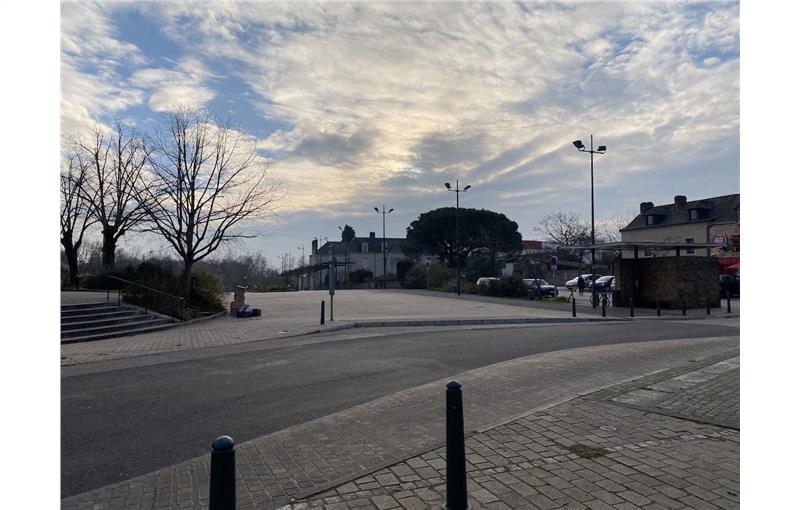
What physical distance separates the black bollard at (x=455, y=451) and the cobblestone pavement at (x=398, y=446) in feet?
1.00

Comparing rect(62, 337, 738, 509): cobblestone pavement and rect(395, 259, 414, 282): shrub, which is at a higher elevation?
rect(395, 259, 414, 282): shrub

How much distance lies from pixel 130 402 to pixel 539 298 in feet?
89.2

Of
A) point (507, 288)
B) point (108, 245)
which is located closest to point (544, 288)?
point (507, 288)

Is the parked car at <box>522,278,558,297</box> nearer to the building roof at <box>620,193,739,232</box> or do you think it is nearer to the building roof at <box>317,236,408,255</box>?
the building roof at <box>620,193,739,232</box>

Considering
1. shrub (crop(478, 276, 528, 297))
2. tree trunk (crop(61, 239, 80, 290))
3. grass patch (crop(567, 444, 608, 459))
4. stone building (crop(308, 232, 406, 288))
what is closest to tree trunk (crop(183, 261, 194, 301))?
tree trunk (crop(61, 239, 80, 290))

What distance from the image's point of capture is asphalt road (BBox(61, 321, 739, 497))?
5227 millimetres

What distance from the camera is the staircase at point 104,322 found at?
1420 centimetres

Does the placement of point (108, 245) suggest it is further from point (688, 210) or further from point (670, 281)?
point (688, 210)

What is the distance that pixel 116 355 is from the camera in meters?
11.5

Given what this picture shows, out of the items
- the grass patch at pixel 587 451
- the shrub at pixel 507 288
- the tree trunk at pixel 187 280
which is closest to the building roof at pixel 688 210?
the shrub at pixel 507 288

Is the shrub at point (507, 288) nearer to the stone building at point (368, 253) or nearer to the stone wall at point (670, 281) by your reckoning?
the stone wall at point (670, 281)

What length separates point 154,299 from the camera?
1880cm

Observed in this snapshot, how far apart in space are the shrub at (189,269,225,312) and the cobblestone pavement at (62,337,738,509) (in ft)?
54.5

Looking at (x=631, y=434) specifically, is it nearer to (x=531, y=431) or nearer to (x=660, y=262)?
(x=531, y=431)
